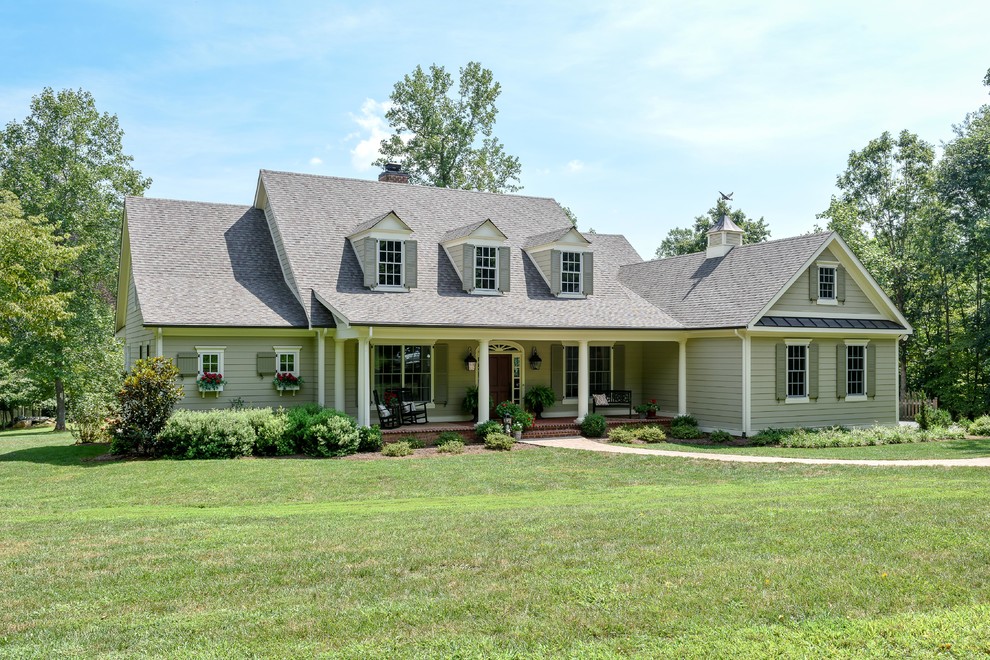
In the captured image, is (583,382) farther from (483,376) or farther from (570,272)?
(570,272)

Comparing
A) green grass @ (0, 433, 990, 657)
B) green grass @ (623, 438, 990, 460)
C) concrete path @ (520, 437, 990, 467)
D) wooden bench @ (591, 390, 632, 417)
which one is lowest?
green grass @ (623, 438, 990, 460)

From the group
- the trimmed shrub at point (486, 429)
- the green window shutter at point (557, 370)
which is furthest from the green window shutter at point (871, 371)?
the trimmed shrub at point (486, 429)

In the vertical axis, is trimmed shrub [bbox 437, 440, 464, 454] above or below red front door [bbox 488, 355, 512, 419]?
below

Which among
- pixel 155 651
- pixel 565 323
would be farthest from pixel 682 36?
pixel 155 651

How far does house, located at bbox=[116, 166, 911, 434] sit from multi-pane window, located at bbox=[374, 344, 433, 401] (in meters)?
0.04

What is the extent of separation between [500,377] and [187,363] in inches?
335

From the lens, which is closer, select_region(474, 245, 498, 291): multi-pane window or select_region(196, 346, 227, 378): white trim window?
select_region(196, 346, 227, 378): white trim window

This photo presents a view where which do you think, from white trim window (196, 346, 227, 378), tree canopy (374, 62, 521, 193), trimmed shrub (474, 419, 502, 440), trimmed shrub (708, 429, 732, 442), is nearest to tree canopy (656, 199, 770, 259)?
tree canopy (374, 62, 521, 193)

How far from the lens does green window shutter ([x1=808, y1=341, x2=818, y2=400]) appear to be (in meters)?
22.0

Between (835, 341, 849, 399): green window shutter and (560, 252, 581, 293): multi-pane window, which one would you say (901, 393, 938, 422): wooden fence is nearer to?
(835, 341, 849, 399): green window shutter

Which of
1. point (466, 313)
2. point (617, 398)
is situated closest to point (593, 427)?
point (617, 398)

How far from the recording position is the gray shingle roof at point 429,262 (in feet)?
65.3

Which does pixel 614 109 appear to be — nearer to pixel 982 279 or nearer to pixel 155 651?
Result: pixel 155 651

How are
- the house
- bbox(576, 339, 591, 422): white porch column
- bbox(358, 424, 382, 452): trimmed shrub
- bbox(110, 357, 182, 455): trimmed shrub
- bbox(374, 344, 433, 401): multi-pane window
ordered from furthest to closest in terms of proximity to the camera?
bbox(576, 339, 591, 422): white porch column, bbox(374, 344, 433, 401): multi-pane window, the house, bbox(358, 424, 382, 452): trimmed shrub, bbox(110, 357, 182, 455): trimmed shrub
